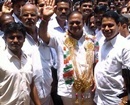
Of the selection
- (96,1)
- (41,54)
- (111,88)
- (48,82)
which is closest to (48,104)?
(48,82)

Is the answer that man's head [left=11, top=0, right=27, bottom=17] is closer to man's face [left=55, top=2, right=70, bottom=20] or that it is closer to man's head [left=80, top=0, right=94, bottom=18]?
man's face [left=55, top=2, right=70, bottom=20]

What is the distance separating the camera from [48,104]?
Answer: 455cm

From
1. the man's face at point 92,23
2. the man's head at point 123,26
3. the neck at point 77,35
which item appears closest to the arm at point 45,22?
the neck at point 77,35

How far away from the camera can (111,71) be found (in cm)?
388

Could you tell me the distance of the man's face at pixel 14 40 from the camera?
356 centimetres

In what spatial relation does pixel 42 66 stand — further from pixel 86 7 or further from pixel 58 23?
pixel 86 7

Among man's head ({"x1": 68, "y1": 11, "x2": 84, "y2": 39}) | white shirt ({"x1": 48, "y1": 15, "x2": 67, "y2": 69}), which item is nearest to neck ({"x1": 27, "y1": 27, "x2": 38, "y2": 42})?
white shirt ({"x1": 48, "y1": 15, "x2": 67, "y2": 69})

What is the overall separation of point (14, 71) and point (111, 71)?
3.80ft

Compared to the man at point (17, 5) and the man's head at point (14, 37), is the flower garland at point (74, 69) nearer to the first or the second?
the man's head at point (14, 37)

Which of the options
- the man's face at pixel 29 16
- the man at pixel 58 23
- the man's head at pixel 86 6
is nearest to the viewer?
the man's face at pixel 29 16

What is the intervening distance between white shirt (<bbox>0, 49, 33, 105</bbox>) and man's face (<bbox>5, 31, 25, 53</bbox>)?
0.07m

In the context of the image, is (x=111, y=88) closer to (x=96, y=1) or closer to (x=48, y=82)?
(x=48, y=82)

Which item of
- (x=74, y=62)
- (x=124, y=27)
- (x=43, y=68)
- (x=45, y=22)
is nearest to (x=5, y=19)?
(x=45, y=22)

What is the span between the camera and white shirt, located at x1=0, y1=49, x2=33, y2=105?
349 centimetres
